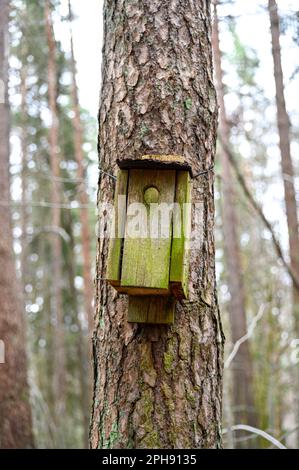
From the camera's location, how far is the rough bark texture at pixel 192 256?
2156 millimetres

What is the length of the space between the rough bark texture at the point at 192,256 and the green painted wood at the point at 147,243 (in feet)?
0.89

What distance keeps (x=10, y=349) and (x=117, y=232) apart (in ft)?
14.0

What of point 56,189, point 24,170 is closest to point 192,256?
point 56,189

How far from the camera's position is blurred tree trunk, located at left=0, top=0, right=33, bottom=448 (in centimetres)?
571

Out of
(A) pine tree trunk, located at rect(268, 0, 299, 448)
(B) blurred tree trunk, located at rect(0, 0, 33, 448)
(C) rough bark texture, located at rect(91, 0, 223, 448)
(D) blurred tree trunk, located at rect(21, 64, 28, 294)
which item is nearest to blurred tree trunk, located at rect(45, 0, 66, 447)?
(D) blurred tree trunk, located at rect(21, 64, 28, 294)

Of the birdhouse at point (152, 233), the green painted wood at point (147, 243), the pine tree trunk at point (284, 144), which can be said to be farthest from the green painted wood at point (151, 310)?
the pine tree trunk at point (284, 144)

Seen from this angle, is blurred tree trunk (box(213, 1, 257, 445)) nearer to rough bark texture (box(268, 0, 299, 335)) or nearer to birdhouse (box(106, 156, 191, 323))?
rough bark texture (box(268, 0, 299, 335))

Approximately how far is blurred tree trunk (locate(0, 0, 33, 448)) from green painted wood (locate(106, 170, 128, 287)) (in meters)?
4.22

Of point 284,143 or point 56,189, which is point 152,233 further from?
point 56,189

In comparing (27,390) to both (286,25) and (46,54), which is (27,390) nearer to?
(286,25)

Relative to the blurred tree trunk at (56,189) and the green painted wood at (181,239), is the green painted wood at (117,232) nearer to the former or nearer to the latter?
the green painted wood at (181,239)

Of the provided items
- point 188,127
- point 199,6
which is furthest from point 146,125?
point 199,6

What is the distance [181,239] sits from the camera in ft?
6.73

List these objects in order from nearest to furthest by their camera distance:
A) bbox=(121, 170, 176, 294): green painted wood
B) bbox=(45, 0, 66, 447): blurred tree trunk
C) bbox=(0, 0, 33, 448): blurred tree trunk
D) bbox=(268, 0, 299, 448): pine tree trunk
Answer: bbox=(121, 170, 176, 294): green painted wood < bbox=(0, 0, 33, 448): blurred tree trunk < bbox=(268, 0, 299, 448): pine tree trunk < bbox=(45, 0, 66, 447): blurred tree trunk
